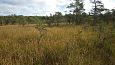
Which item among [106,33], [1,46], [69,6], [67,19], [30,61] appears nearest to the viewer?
[30,61]

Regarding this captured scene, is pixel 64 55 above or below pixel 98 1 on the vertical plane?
below

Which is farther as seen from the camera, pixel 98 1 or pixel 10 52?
pixel 98 1

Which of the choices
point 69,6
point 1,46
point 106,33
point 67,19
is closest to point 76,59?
point 1,46

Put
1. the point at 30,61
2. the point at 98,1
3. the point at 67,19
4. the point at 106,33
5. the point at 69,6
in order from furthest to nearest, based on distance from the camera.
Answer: the point at 67,19, the point at 69,6, the point at 98,1, the point at 106,33, the point at 30,61

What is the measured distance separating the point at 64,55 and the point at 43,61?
22.3 inches

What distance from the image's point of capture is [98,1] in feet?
111

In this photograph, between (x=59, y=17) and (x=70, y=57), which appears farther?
(x=59, y=17)

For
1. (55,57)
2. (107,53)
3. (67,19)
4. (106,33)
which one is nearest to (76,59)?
(55,57)

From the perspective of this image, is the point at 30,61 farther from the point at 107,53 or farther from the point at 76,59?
the point at 107,53

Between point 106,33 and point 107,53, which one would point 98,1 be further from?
point 107,53

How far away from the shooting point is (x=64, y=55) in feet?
16.9

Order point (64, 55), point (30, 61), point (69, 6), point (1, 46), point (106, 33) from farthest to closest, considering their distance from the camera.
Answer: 1. point (69, 6)
2. point (106, 33)
3. point (1, 46)
4. point (64, 55)
5. point (30, 61)

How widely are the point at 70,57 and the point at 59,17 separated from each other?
44.1m

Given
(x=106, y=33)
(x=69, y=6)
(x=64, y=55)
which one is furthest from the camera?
(x=69, y=6)
